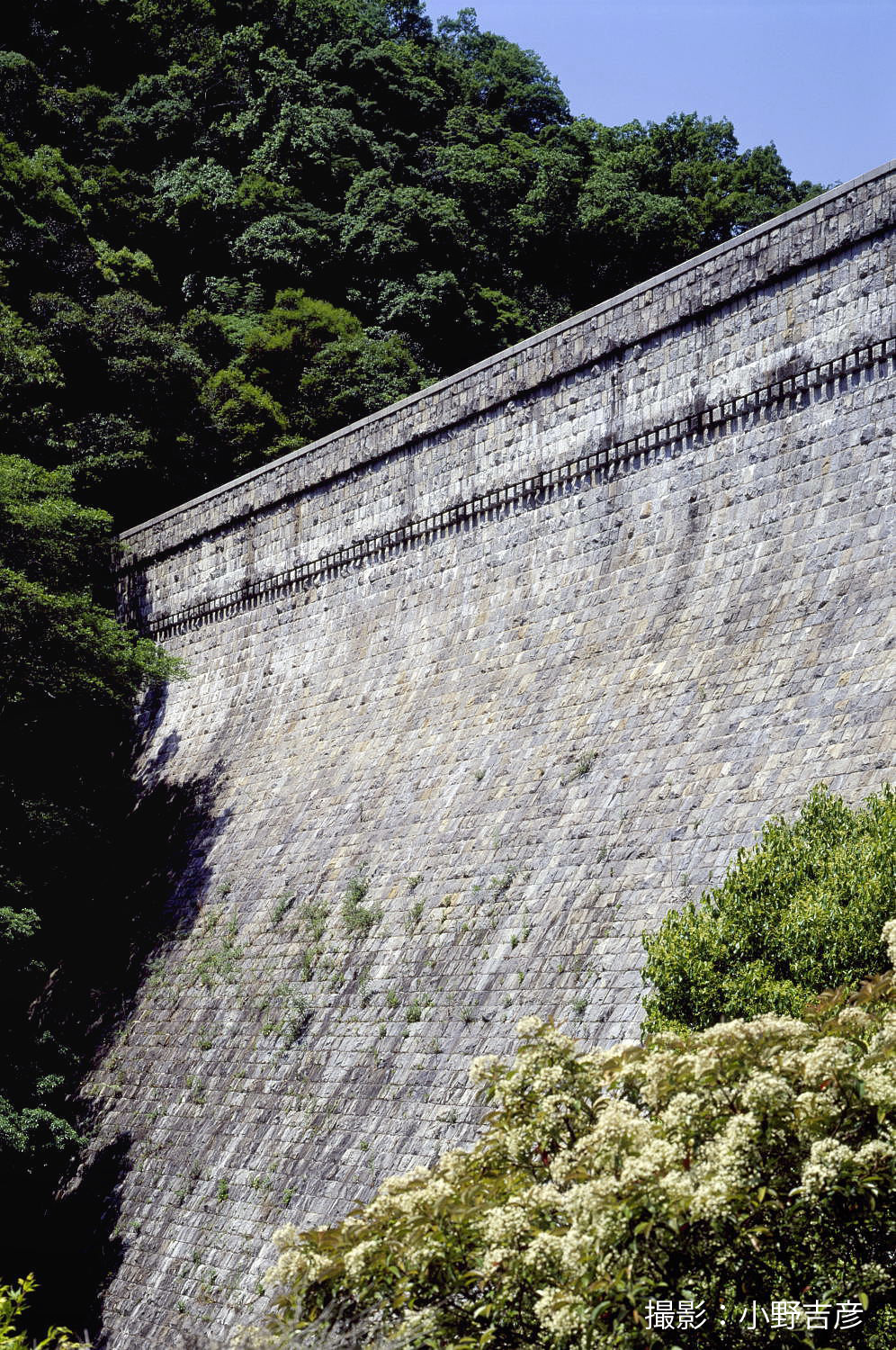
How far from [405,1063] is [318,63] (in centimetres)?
2669

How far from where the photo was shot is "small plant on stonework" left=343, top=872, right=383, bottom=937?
12.3 m

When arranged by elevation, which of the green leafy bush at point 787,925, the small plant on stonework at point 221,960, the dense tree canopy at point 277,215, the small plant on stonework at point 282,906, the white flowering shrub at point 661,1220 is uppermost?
the dense tree canopy at point 277,215

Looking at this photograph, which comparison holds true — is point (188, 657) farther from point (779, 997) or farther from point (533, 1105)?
point (533, 1105)

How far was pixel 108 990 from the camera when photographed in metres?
15.7

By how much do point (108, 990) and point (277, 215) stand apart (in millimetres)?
17980

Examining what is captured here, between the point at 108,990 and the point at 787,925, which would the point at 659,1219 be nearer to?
the point at 787,925

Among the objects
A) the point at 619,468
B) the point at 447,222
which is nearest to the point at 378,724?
the point at 619,468

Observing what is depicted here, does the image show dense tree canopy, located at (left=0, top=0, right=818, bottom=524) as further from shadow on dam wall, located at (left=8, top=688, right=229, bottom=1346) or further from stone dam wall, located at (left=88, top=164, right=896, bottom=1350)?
stone dam wall, located at (left=88, top=164, right=896, bottom=1350)

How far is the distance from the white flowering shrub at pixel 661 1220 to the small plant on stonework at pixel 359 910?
23.1ft

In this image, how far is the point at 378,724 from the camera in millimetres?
14461

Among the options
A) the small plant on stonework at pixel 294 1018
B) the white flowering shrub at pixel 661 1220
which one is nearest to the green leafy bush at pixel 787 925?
the white flowering shrub at pixel 661 1220

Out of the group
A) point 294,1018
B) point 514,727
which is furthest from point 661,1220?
point 294,1018

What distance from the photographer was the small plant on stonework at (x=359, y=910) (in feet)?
40.4

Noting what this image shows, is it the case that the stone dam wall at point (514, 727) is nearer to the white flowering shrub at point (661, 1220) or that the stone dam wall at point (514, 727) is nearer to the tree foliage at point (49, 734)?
the tree foliage at point (49, 734)
